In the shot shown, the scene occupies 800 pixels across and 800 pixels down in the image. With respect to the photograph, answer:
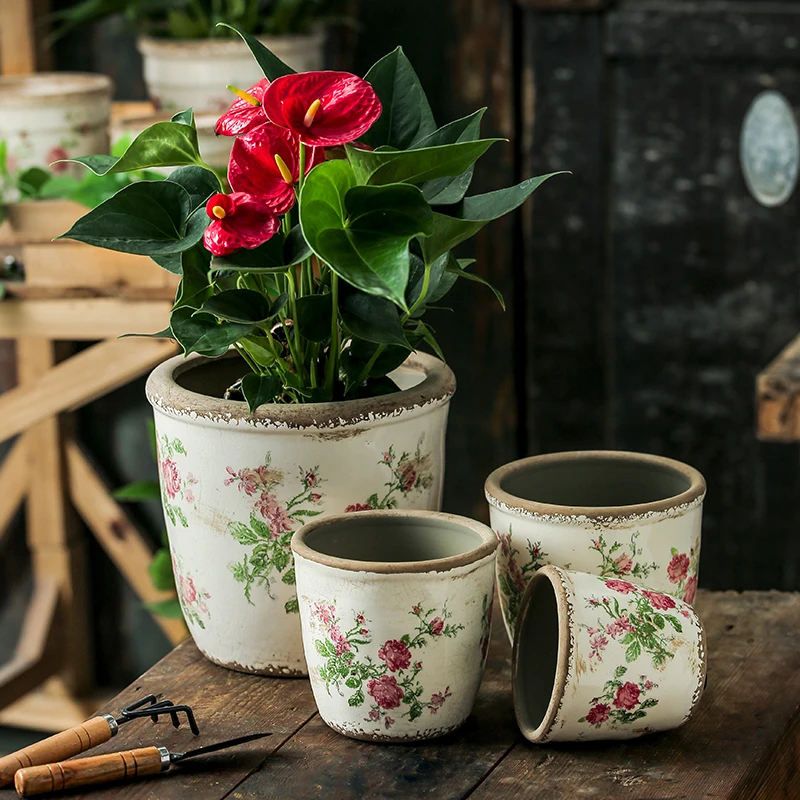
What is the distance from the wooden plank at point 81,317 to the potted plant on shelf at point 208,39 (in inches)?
12.1

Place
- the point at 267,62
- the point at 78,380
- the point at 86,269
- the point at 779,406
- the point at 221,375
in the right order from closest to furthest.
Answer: the point at 267,62 < the point at 221,375 < the point at 779,406 < the point at 86,269 < the point at 78,380

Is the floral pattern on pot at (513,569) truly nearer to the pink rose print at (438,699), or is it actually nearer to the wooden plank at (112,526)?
the pink rose print at (438,699)

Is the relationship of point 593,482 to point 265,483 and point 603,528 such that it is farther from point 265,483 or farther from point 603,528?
point 265,483

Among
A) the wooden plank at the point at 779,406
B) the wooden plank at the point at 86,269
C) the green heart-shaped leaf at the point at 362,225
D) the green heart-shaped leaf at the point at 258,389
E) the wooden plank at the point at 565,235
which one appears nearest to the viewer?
the green heart-shaped leaf at the point at 362,225

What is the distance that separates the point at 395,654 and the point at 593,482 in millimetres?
225

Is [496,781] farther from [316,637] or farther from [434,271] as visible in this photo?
[434,271]

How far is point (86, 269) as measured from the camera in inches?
62.4

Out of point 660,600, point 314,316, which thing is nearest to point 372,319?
point 314,316

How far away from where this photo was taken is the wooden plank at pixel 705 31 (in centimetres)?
176

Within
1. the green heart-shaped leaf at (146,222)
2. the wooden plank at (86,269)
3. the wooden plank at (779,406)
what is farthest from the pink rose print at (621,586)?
the wooden plank at (86,269)

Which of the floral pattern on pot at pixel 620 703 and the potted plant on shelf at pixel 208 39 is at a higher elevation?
the potted plant on shelf at pixel 208 39

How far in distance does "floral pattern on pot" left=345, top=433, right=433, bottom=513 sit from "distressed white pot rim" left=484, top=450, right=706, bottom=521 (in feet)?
0.16

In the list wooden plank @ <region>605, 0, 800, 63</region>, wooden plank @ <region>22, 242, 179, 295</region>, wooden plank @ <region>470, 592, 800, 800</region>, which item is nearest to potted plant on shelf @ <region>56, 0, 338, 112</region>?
wooden plank @ <region>22, 242, 179, 295</region>

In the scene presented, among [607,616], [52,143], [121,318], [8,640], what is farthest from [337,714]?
[8,640]
